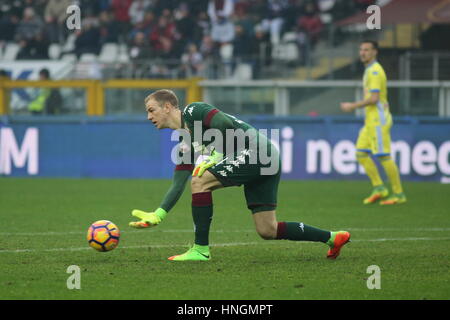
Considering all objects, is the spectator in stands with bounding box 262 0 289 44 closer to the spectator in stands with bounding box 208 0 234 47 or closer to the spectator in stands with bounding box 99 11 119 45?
the spectator in stands with bounding box 208 0 234 47

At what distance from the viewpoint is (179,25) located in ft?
79.3

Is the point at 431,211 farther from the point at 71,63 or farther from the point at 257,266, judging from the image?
the point at 71,63

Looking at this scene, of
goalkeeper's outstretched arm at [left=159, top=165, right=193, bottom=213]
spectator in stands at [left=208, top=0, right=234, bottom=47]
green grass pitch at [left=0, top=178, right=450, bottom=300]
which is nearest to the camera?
Answer: green grass pitch at [left=0, top=178, right=450, bottom=300]

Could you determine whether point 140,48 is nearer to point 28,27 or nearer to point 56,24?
point 56,24

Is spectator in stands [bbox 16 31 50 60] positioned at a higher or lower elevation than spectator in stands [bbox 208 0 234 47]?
lower

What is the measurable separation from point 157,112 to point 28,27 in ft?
57.3

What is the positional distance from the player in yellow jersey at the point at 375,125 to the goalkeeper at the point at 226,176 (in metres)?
5.25

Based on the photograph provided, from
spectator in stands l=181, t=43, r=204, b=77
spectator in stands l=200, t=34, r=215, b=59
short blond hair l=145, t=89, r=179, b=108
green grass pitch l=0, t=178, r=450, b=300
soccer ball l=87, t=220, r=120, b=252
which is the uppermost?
spectator in stands l=200, t=34, r=215, b=59

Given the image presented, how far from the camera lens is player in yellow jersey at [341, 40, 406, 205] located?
13.0 metres

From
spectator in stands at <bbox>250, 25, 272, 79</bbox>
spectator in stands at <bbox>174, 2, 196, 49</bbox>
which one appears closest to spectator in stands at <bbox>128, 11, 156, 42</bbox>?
spectator in stands at <bbox>174, 2, 196, 49</bbox>

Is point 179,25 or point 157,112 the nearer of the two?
point 157,112

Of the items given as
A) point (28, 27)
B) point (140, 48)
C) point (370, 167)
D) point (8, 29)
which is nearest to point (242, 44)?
point (140, 48)

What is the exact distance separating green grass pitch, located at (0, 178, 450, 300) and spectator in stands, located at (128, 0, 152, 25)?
11672 millimetres

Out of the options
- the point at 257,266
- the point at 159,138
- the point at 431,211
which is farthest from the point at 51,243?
the point at 159,138
